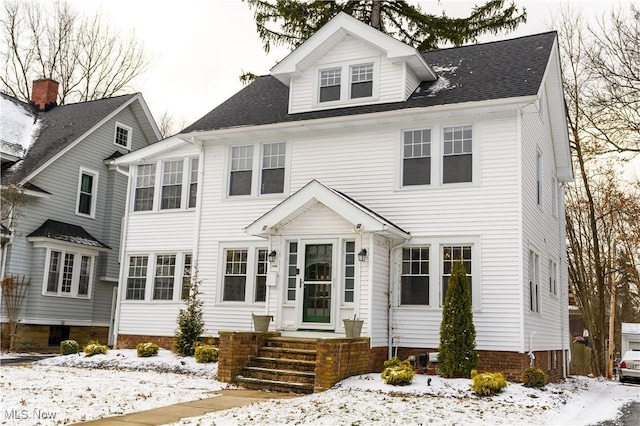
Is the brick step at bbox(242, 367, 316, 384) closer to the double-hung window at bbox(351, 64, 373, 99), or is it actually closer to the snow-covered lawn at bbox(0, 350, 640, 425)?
the snow-covered lawn at bbox(0, 350, 640, 425)

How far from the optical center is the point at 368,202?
14766 millimetres

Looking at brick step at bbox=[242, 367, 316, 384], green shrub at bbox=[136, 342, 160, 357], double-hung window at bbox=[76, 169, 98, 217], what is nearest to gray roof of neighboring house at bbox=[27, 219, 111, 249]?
double-hung window at bbox=[76, 169, 98, 217]

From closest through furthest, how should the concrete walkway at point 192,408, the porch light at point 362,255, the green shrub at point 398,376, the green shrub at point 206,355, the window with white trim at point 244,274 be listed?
the concrete walkway at point 192,408
the green shrub at point 398,376
the porch light at point 362,255
the green shrub at point 206,355
the window with white trim at point 244,274

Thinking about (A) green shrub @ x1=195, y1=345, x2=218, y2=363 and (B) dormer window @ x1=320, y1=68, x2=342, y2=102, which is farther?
(B) dormer window @ x1=320, y1=68, x2=342, y2=102

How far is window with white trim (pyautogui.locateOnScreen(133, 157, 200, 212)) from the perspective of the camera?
1741 centimetres

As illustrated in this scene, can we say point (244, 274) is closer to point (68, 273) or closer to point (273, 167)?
point (273, 167)

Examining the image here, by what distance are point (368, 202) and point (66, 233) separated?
470 inches

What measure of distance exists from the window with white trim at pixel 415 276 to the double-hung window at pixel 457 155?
1.78 m

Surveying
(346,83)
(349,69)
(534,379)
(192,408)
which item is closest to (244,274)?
(346,83)

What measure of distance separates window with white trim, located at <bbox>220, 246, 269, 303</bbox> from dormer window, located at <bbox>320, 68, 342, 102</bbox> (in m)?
4.30

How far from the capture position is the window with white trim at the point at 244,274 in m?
15.6

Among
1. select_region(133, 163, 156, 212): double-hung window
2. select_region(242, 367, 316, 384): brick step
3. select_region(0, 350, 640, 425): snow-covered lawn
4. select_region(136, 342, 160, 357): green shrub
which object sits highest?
select_region(133, 163, 156, 212): double-hung window

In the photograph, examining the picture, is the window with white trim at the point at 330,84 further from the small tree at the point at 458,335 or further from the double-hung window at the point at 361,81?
the small tree at the point at 458,335

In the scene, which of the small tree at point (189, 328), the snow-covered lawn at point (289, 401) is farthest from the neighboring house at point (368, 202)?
the snow-covered lawn at point (289, 401)
